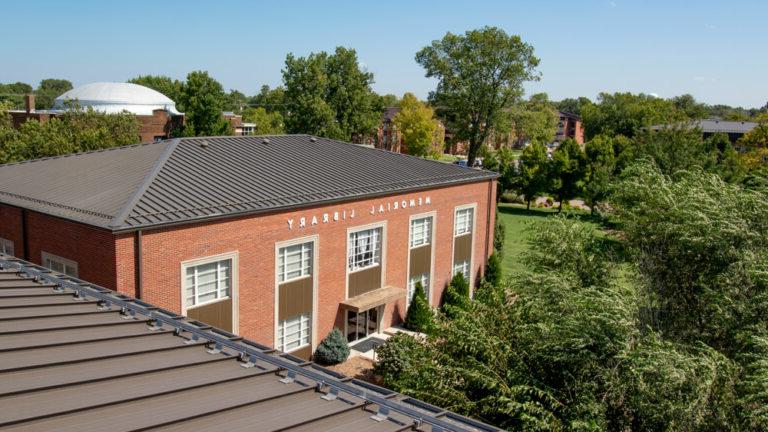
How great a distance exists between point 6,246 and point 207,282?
7.37 meters

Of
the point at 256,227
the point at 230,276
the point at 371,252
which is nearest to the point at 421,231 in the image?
the point at 371,252

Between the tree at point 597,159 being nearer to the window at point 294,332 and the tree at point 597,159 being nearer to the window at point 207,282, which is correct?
the window at point 294,332

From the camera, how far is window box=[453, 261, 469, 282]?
99.9 feet

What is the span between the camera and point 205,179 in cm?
2127

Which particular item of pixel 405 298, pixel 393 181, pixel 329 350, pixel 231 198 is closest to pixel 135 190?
pixel 231 198

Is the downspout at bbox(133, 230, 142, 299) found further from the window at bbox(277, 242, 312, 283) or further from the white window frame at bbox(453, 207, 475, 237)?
the white window frame at bbox(453, 207, 475, 237)

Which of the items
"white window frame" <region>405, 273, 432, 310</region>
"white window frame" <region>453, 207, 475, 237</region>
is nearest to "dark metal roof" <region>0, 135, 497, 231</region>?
"white window frame" <region>453, 207, 475, 237</region>

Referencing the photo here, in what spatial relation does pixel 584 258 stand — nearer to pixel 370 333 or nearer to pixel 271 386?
pixel 370 333

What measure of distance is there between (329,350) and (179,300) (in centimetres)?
634

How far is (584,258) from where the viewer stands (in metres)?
18.3

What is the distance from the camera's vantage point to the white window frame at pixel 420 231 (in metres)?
27.0

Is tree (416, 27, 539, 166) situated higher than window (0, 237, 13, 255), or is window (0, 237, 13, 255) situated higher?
tree (416, 27, 539, 166)

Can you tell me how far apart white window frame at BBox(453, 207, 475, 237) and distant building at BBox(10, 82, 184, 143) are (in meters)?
38.3

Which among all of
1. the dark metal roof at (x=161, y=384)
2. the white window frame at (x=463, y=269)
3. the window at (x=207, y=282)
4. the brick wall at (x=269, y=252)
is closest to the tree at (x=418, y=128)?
the white window frame at (x=463, y=269)
